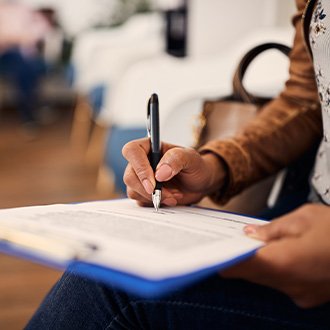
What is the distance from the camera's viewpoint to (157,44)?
135 inches

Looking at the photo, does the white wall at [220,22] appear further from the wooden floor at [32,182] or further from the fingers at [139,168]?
the fingers at [139,168]

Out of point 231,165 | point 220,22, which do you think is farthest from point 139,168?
point 220,22

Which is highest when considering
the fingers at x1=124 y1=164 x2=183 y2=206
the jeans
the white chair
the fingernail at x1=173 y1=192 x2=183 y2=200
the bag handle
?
the bag handle

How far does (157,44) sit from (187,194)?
2817 millimetres

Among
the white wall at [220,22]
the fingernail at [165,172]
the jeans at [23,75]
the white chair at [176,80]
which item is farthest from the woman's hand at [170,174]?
the jeans at [23,75]

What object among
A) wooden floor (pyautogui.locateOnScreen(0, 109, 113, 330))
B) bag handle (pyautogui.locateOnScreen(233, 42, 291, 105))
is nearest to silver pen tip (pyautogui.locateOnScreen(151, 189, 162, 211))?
bag handle (pyautogui.locateOnScreen(233, 42, 291, 105))

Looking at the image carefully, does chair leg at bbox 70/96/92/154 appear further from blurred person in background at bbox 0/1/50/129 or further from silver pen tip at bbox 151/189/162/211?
silver pen tip at bbox 151/189/162/211

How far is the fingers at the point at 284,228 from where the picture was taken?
47cm

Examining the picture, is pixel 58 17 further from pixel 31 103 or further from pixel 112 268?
pixel 112 268

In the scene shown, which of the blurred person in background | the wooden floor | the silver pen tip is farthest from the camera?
the blurred person in background

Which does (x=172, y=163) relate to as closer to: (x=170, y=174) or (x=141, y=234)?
(x=170, y=174)

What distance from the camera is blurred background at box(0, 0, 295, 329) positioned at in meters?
1.78

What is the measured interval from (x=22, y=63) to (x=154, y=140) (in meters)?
4.40

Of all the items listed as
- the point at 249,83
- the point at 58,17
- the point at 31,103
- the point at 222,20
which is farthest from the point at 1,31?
the point at 249,83
